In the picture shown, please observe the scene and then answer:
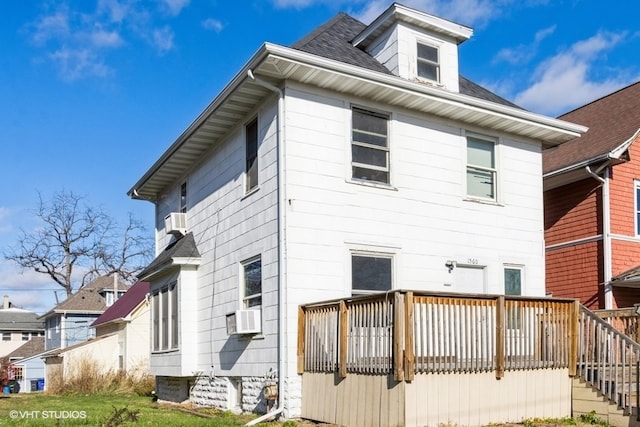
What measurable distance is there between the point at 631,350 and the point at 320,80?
6.37 meters

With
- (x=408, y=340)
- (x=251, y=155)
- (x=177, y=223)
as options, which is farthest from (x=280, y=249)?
(x=177, y=223)

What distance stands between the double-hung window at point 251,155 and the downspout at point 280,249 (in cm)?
133

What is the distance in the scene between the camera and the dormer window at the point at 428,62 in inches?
543

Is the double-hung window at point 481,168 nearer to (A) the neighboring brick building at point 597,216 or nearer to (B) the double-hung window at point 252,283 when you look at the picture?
(A) the neighboring brick building at point 597,216

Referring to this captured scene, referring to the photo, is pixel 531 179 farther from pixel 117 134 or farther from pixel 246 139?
pixel 117 134

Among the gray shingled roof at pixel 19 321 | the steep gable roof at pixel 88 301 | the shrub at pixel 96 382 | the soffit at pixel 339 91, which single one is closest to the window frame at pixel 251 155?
the soffit at pixel 339 91

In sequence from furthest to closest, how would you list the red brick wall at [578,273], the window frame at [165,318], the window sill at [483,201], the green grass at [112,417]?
the red brick wall at [578,273], the window frame at [165,318], the window sill at [483,201], the green grass at [112,417]

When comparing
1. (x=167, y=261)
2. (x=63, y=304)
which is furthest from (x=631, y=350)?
(x=63, y=304)

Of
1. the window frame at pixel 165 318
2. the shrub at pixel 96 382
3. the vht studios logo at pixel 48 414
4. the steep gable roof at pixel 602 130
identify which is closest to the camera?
the vht studios logo at pixel 48 414

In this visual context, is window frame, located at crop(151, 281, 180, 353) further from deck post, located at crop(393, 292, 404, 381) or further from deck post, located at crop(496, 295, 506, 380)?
deck post, located at crop(496, 295, 506, 380)

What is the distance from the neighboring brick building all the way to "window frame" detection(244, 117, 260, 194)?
814 cm

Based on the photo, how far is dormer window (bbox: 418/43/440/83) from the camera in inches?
543

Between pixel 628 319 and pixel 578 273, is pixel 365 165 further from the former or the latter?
pixel 578 273

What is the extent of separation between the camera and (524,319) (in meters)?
10.6
